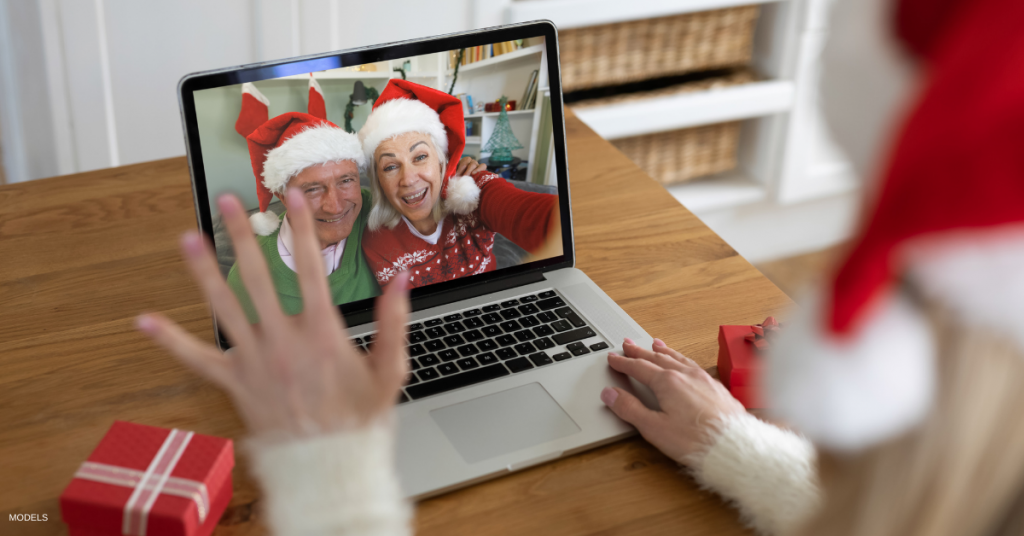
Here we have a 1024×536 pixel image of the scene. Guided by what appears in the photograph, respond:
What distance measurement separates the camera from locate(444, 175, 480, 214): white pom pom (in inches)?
32.0

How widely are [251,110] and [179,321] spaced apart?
247mm

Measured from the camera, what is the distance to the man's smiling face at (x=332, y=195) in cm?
75

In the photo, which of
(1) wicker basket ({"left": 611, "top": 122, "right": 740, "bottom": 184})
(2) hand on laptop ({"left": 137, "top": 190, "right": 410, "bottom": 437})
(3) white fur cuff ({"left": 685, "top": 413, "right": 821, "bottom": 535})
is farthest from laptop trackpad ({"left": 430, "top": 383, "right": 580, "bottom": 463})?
(1) wicker basket ({"left": 611, "top": 122, "right": 740, "bottom": 184})

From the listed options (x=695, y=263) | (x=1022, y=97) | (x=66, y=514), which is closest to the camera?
(x=1022, y=97)

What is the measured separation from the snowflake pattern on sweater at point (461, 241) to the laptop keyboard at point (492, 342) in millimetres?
48

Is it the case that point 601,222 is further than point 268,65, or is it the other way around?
point 601,222

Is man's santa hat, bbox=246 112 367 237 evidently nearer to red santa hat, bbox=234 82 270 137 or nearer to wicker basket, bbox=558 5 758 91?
red santa hat, bbox=234 82 270 137

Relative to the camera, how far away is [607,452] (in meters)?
0.68

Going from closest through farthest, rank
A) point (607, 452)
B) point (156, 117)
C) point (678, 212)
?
point (607, 452) → point (678, 212) → point (156, 117)

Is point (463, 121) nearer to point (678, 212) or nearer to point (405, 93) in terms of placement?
point (405, 93)

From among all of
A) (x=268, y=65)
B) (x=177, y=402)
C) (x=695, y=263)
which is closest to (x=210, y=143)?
(x=268, y=65)

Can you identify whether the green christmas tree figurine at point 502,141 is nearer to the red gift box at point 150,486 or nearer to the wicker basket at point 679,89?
the red gift box at point 150,486

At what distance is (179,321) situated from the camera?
32.8 inches

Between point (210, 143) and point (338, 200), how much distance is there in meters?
0.12
